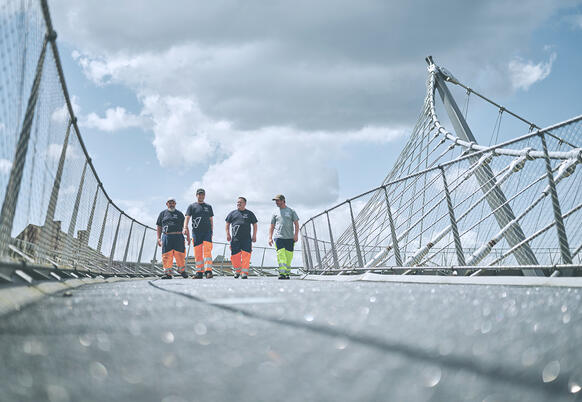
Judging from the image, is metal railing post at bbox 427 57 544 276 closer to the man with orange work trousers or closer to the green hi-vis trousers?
the green hi-vis trousers

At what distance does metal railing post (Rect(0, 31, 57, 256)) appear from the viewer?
293 centimetres

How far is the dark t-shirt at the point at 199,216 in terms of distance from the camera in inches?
372

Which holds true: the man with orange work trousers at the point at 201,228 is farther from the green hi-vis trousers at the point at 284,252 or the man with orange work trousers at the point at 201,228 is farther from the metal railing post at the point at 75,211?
the metal railing post at the point at 75,211

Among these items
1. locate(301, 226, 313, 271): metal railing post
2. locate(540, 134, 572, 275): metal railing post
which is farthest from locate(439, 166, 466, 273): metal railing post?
locate(301, 226, 313, 271): metal railing post

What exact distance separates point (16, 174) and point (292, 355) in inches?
103

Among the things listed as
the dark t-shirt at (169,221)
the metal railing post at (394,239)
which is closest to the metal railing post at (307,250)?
the dark t-shirt at (169,221)

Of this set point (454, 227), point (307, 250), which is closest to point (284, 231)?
point (307, 250)

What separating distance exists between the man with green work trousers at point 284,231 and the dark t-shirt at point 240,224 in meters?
0.54

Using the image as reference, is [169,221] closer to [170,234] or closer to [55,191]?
[170,234]

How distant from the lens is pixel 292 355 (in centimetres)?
141

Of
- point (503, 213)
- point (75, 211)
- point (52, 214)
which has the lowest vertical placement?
point (52, 214)

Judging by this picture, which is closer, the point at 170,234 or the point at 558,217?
the point at 558,217

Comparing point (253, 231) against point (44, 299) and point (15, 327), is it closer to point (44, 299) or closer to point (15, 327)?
point (44, 299)

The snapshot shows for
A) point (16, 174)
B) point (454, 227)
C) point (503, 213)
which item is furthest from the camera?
point (503, 213)
